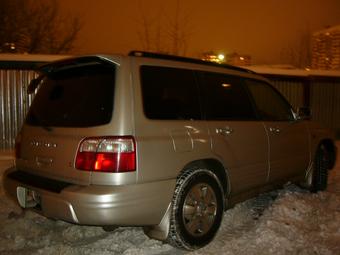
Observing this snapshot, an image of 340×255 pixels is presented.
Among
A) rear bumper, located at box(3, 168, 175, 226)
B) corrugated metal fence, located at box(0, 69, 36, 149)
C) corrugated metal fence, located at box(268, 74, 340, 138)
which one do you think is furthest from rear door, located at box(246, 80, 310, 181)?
corrugated metal fence, located at box(268, 74, 340, 138)

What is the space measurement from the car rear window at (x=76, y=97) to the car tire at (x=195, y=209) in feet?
3.28

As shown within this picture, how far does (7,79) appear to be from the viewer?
32.1 feet

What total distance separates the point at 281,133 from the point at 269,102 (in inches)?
19.9

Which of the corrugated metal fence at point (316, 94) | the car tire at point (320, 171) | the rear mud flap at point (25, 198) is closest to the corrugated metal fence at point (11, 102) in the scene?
the rear mud flap at point (25, 198)

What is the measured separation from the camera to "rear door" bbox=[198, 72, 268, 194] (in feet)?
14.5

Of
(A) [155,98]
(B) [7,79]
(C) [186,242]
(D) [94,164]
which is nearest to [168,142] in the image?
(A) [155,98]

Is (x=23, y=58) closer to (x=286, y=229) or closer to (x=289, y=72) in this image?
(x=286, y=229)

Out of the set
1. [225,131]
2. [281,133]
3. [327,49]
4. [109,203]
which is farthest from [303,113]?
[327,49]

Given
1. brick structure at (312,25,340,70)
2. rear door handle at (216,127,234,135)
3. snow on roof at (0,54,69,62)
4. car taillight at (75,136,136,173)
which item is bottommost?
car taillight at (75,136,136,173)

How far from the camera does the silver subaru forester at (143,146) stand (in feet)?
11.5

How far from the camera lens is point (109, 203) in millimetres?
3424

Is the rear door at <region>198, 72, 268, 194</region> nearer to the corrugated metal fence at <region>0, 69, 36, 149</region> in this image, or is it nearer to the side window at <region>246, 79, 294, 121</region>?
the side window at <region>246, 79, 294, 121</region>

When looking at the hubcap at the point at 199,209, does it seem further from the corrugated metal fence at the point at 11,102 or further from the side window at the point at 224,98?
the corrugated metal fence at the point at 11,102

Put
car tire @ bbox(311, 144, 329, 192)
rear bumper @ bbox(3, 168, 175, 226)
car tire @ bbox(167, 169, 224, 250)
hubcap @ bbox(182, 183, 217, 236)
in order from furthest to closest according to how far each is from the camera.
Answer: car tire @ bbox(311, 144, 329, 192), hubcap @ bbox(182, 183, 217, 236), car tire @ bbox(167, 169, 224, 250), rear bumper @ bbox(3, 168, 175, 226)
